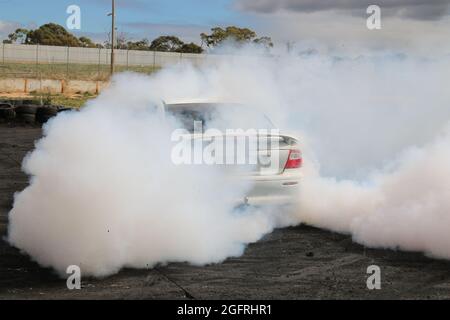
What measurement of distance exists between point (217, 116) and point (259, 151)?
2.28ft

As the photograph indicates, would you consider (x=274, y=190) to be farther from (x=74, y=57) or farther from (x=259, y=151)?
(x=74, y=57)

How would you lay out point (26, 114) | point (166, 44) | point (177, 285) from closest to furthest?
point (177, 285)
point (26, 114)
point (166, 44)

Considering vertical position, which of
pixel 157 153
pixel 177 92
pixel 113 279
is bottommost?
pixel 113 279

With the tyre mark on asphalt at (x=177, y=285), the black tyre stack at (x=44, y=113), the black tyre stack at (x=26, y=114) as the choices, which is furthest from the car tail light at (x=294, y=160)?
the black tyre stack at (x=26, y=114)

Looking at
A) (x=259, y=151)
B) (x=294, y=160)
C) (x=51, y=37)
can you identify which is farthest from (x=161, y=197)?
(x=51, y=37)

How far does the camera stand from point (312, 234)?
24.4ft

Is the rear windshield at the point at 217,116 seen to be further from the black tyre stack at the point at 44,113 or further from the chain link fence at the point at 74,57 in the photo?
the chain link fence at the point at 74,57

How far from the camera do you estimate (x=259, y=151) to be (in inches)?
285

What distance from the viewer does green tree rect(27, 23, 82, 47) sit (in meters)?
83.0

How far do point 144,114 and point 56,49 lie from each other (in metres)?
59.0

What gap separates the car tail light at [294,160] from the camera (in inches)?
294
